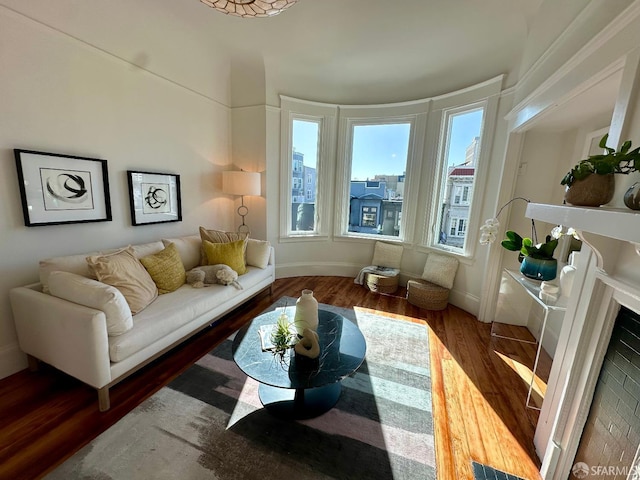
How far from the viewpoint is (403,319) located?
10.1 ft

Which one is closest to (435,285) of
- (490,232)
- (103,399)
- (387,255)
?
(387,255)

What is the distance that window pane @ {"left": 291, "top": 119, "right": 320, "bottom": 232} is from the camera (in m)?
4.11

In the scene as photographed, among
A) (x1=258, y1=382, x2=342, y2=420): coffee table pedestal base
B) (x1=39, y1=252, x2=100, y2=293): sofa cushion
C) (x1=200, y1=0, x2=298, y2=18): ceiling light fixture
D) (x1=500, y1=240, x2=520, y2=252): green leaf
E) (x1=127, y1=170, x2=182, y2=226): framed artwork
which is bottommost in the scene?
(x1=258, y1=382, x2=342, y2=420): coffee table pedestal base

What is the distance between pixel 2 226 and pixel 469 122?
464 cm

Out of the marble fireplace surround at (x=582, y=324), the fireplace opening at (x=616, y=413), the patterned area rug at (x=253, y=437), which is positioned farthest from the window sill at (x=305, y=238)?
the fireplace opening at (x=616, y=413)

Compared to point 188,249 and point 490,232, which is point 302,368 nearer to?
point 188,249

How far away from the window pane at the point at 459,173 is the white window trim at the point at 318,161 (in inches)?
66.6

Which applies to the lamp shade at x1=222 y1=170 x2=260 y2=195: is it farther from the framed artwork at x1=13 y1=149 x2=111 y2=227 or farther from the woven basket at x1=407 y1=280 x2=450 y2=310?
the woven basket at x1=407 y1=280 x2=450 y2=310

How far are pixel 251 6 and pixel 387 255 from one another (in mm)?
3347

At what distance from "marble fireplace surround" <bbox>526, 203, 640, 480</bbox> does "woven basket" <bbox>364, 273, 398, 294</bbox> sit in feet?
7.39

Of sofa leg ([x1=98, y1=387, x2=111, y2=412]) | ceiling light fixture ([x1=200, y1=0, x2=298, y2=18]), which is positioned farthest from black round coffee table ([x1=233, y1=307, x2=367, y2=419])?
ceiling light fixture ([x1=200, y1=0, x2=298, y2=18])

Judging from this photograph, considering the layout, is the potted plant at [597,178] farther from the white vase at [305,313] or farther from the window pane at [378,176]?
the window pane at [378,176]

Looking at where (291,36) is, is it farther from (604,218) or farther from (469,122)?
(604,218)

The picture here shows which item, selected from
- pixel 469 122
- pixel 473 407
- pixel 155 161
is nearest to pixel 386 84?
pixel 469 122
